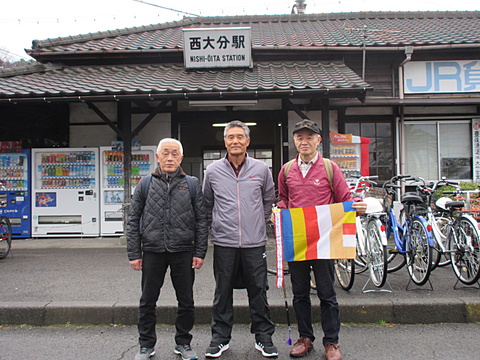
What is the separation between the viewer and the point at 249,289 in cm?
320

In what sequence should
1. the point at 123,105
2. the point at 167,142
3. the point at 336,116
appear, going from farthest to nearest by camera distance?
the point at 336,116 < the point at 123,105 < the point at 167,142

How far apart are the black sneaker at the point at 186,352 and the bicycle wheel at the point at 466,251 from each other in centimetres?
320

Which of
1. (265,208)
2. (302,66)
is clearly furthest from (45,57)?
(265,208)

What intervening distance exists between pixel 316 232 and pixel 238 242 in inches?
27.7

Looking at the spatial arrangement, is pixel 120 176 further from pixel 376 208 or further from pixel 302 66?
pixel 376 208

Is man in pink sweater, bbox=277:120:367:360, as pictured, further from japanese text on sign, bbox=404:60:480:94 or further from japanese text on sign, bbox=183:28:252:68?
japanese text on sign, bbox=404:60:480:94

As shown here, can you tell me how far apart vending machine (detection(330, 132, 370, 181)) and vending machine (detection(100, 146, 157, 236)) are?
13.1ft

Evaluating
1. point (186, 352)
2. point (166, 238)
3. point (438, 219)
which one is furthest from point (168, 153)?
point (438, 219)

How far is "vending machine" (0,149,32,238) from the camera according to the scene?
8.20 metres

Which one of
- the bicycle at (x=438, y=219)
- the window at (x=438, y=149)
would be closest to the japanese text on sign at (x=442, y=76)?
the window at (x=438, y=149)

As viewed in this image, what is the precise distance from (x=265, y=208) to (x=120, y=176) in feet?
18.7

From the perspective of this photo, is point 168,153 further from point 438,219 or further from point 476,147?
point 476,147

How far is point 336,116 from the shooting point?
347 inches

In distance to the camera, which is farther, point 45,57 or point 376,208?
point 45,57
